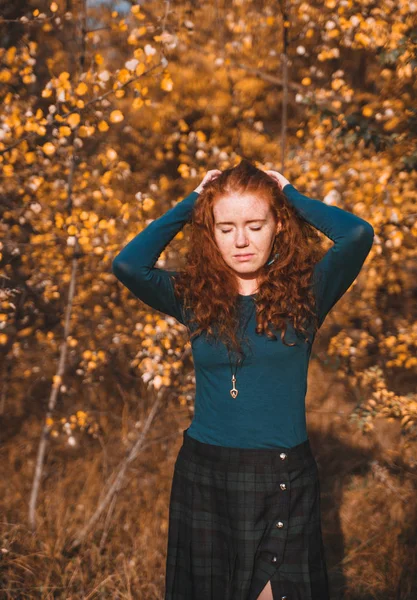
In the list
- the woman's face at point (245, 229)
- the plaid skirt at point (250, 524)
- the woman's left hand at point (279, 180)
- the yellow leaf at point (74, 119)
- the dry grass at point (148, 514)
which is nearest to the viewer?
the plaid skirt at point (250, 524)

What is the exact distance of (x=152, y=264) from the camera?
1.95 meters

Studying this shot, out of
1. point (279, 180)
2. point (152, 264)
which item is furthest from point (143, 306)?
point (279, 180)

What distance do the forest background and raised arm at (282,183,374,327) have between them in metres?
1.10

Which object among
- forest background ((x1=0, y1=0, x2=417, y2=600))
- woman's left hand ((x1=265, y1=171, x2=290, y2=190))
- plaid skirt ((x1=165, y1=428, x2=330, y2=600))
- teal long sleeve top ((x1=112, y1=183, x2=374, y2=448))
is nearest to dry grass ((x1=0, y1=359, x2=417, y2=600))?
forest background ((x1=0, y1=0, x2=417, y2=600))

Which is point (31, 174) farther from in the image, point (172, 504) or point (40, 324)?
point (172, 504)

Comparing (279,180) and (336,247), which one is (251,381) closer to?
(336,247)

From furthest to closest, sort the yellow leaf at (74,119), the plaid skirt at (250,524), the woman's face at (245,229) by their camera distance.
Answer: the yellow leaf at (74,119)
the woman's face at (245,229)
the plaid skirt at (250,524)

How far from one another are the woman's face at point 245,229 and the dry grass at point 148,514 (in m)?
1.90

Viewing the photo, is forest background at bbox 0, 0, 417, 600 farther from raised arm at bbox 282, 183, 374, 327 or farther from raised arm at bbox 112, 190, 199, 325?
raised arm at bbox 282, 183, 374, 327

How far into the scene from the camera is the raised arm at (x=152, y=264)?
6.27ft

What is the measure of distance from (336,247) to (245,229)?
0.93ft

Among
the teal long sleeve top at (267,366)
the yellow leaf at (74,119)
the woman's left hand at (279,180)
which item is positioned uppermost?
the yellow leaf at (74,119)

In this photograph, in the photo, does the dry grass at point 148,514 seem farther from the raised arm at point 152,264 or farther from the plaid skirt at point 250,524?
the raised arm at point 152,264

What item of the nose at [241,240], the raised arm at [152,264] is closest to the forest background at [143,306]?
the raised arm at [152,264]
